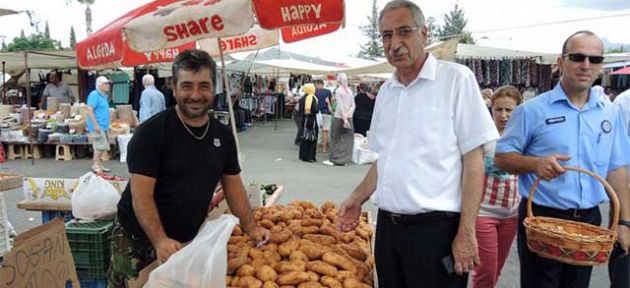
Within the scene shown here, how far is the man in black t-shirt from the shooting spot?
102 inches

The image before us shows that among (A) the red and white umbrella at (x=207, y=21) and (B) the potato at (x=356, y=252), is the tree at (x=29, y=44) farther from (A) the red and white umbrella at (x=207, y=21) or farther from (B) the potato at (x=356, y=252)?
(B) the potato at (x=356, y=252)

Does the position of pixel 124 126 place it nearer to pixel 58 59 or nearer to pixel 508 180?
pixel 58 59

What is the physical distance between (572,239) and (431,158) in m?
0.77

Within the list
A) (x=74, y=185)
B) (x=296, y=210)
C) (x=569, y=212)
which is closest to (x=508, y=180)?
(x=569, y=212)

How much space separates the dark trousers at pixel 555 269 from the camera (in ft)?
9.03

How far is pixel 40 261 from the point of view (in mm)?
3068

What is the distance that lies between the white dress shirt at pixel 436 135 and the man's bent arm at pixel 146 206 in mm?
1245

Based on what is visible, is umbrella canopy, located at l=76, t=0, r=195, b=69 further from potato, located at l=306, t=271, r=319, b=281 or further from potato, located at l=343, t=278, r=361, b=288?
potato, located at l=343, t=278, r=361, b=288

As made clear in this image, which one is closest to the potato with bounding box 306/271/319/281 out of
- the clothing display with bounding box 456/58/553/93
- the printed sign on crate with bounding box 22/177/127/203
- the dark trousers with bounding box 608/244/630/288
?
the dark trousers with bounding box 608/244/630/288

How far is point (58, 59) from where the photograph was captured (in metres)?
14.3

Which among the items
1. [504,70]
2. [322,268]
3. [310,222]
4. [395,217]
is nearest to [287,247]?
[322,268]

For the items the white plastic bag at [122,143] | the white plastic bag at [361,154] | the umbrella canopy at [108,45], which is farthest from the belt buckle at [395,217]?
the white plastic bag at [122,143]

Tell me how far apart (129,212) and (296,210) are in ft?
5.51

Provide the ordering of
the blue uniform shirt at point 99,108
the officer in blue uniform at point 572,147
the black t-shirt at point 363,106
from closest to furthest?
the officer in blue uniform at point 572,147 < the blue uniform shirt at point 99,108 < the black t-shirt at point 363,106
